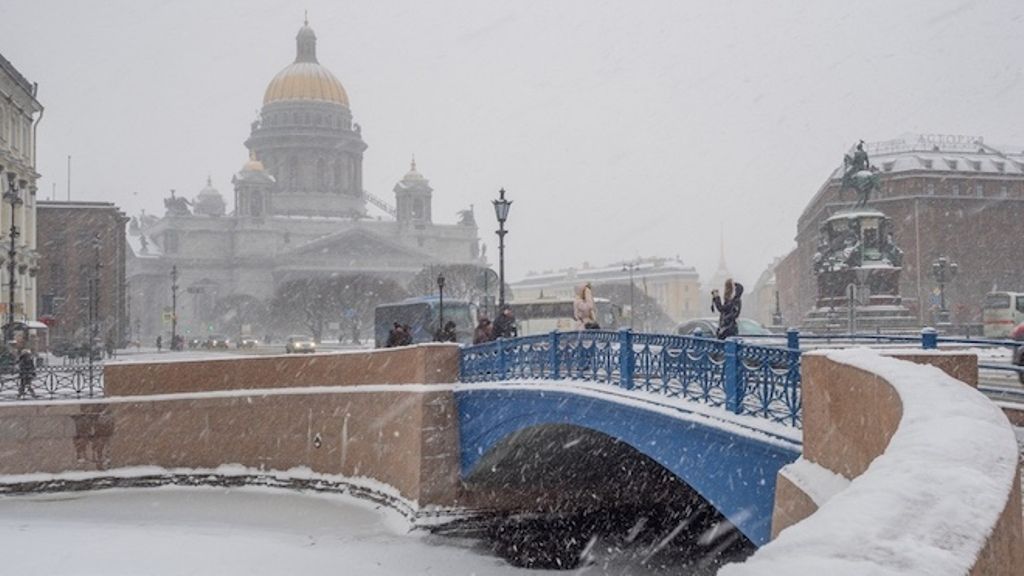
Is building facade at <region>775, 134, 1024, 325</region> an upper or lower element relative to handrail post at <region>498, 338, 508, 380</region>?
upper

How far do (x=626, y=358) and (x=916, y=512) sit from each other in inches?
438

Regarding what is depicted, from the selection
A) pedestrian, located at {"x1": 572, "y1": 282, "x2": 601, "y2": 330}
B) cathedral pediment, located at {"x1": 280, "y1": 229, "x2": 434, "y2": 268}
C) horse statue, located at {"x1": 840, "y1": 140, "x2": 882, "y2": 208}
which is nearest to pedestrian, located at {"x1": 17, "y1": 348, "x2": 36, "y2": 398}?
pedestrian, located at {"x1": 572, "y1": 282, "x2": 601, "y2": 330}

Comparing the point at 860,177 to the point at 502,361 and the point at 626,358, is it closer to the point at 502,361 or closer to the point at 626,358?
the point at 502,361

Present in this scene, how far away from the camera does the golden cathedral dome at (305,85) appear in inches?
3964

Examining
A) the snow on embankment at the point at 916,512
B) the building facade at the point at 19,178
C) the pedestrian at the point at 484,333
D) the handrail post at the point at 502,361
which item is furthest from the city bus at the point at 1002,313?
the building facade at the point at 19,178

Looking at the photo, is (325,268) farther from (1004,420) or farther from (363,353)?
(1004,420)

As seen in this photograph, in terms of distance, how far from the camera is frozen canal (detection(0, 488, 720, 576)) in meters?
17.2

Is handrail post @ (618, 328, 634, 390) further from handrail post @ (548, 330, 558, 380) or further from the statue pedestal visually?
the statue pedestal

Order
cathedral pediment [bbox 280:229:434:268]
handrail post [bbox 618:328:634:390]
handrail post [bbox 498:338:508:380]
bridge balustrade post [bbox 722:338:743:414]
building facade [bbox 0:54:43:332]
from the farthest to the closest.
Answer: cathedral pediment [bbox 280:229:434:268] → building facade [bbox 0:54:43:332] → handrail post [bbox 498:338:508:380] → handrail post [bbox 618:328:634:390] → bridge balustrade post [bbox 722:338:743:414]

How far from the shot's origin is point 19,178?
42.2 m

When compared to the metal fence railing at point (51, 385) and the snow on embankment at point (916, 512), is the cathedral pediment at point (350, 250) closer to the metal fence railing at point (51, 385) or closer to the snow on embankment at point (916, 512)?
the metal fence railing at point (51, 385)

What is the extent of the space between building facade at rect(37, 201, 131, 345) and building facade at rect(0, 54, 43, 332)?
44.5ft

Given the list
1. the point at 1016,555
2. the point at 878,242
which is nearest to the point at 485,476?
the point at 878,242

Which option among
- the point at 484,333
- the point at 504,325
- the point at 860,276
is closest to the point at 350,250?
the point at 860,276
